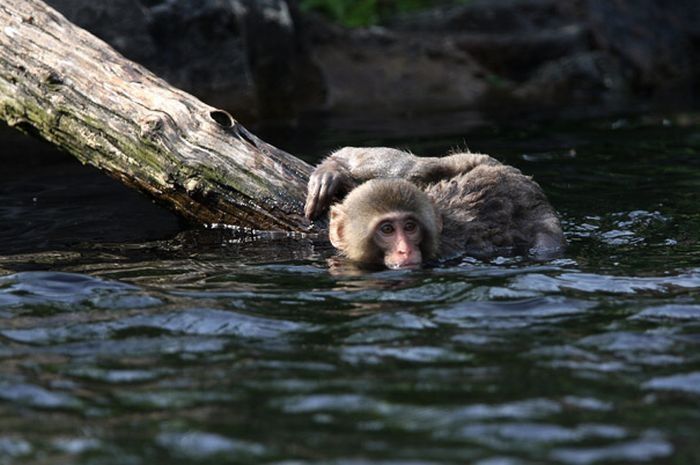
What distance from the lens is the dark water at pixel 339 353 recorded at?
4672 millimetres

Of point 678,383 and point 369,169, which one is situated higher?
point 369,169

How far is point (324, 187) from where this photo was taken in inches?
344

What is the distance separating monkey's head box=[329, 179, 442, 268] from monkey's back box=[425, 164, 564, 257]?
0.87 ft

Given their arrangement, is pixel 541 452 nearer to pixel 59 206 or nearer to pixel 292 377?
pixel 292 377

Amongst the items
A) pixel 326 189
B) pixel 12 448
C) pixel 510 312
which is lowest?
pixel 12 448

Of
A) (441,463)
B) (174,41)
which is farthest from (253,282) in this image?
(174,41)

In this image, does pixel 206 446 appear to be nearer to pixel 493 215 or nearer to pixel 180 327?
pixel 180 327

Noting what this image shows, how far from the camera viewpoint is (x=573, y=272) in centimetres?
779

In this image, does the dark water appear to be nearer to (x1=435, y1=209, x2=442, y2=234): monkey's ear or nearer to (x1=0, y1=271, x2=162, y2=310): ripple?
(x1=0, y1=271, x2=162, y2=310): ripple

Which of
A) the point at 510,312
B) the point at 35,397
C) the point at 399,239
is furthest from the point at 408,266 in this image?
the point at 35,397

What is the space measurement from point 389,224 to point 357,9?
1435 cm

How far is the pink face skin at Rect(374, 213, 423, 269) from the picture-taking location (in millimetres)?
8203

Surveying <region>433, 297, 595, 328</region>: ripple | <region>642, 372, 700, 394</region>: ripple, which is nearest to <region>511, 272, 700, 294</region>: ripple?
<region>433, 297, 595, 328</region>: ripple

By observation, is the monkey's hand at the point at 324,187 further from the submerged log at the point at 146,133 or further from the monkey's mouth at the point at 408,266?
the monkey's mouth at the point at 408,266
